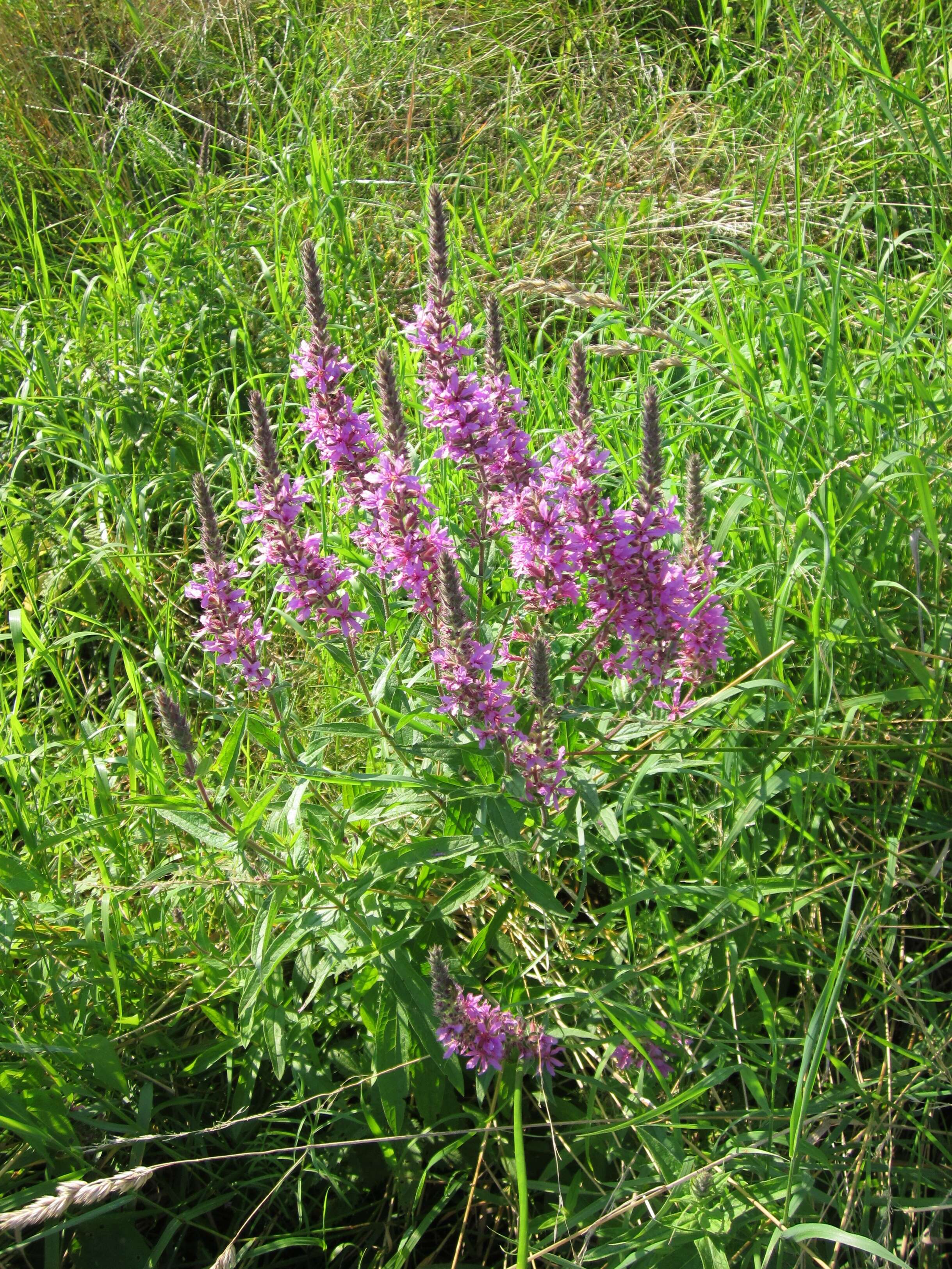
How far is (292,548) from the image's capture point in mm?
2279

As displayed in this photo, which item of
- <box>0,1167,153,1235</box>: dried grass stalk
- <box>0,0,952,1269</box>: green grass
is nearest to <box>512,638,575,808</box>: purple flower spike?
<box>0,0,952,1269</box>: green grass

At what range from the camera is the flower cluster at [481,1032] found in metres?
2.01

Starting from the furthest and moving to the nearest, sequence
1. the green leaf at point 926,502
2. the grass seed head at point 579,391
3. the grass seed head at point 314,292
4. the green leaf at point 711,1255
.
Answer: the green leaf at point 926,502, the grass seed head at point 314,292, the grass seed head at point 579,391, the green leaf at point 711,1255

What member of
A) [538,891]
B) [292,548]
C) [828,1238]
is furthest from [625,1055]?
[292,548]

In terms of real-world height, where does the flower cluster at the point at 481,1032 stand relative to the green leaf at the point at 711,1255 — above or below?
above

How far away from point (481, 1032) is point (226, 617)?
1095 millimetres

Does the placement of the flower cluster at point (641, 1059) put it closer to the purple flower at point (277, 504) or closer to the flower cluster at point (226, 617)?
the flower cluster at point (226, 617)

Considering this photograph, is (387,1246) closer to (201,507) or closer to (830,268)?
(201,507)

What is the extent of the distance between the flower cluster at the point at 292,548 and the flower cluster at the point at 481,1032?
798 millimetres

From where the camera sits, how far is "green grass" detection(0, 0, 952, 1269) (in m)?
2.14

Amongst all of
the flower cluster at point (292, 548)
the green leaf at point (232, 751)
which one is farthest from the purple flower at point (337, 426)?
the green leaf at point (232, 751)

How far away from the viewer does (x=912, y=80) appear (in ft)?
12.1

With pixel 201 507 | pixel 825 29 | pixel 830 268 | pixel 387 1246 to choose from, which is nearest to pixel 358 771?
pixel 201 507

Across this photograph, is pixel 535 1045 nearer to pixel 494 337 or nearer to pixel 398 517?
pixel 398 517
